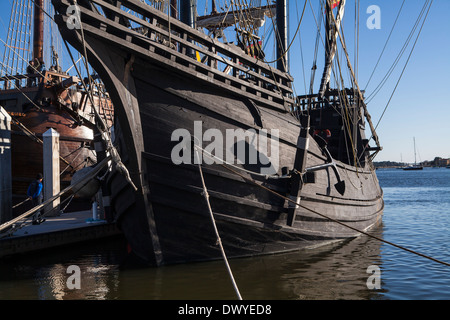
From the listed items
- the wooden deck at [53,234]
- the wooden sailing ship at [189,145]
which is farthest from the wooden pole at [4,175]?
the wooden sailing ship at [189,145]

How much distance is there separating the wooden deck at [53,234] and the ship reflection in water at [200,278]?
31 centimetres

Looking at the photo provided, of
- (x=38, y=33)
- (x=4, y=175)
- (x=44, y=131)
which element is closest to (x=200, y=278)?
(x=4, y=175)

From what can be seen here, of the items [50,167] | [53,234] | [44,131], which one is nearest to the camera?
[53,234]

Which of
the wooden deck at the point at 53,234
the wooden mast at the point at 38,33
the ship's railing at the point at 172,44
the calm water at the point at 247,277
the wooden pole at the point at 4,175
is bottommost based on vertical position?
the calm water at the point at 247,277

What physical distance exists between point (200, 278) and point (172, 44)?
397cm

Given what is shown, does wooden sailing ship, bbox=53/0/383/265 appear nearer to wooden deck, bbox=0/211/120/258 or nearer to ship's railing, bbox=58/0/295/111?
ship's railing, bbox=58/0/295/111

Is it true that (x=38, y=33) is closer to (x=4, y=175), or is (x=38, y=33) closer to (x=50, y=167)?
(x=50, y=167)

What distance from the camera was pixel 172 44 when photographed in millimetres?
6539

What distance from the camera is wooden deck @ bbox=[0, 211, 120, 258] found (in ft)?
27.5

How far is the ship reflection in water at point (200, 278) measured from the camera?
580cm

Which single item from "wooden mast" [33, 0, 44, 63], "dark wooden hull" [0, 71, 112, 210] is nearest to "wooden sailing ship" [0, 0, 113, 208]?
"dark wooden hull" [0, 71, 112, 210]

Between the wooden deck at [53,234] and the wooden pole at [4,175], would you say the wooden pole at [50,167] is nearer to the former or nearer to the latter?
the wooden deck at [53,234]

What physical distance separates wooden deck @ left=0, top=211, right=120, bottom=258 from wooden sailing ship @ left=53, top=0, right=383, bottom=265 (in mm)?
2149
